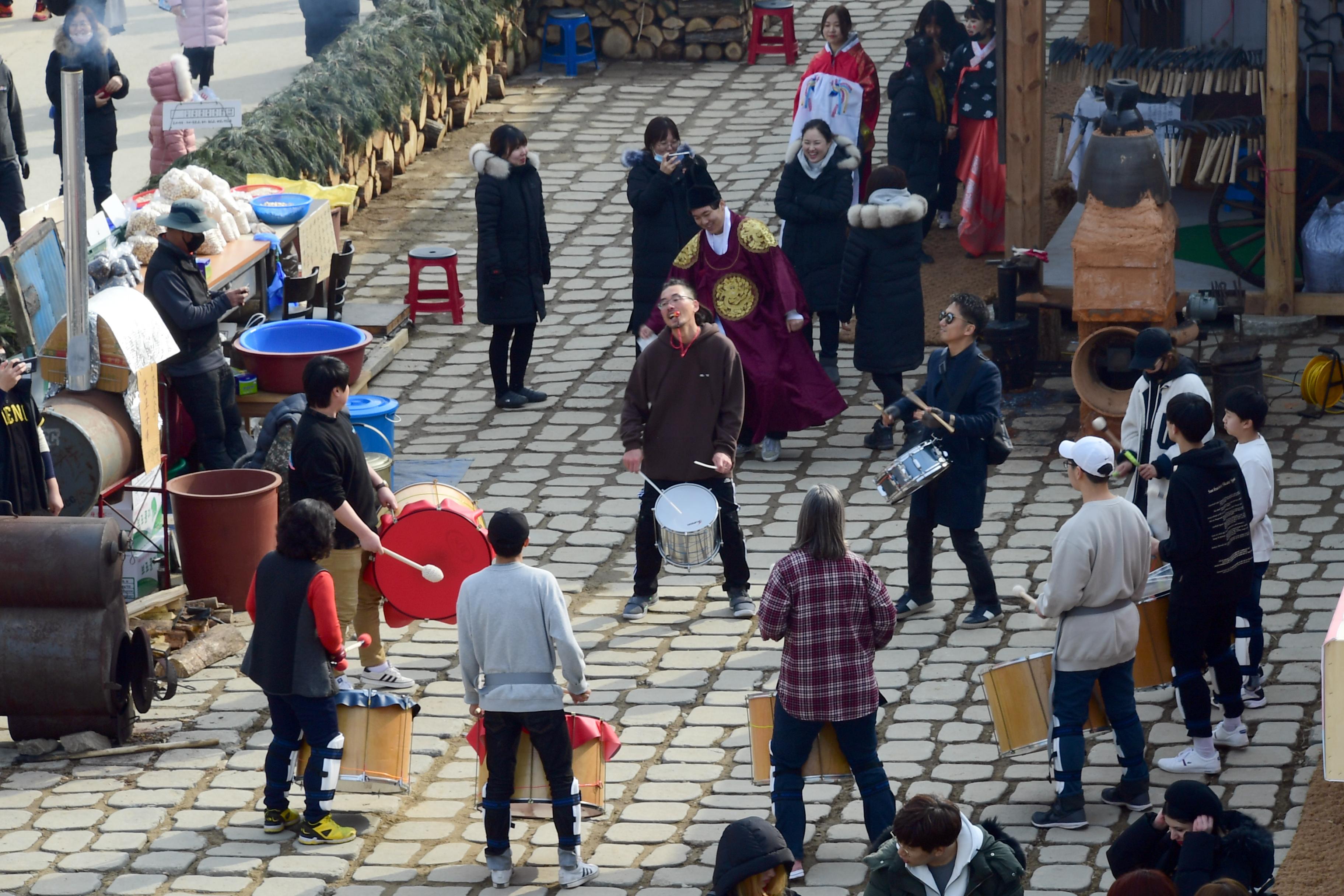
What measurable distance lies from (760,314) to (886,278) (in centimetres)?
76

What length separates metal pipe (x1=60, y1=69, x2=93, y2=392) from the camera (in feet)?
26.9

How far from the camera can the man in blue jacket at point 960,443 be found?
8641 mm

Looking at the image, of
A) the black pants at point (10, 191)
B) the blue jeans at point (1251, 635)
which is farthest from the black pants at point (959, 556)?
the black pants at point (10, 191)

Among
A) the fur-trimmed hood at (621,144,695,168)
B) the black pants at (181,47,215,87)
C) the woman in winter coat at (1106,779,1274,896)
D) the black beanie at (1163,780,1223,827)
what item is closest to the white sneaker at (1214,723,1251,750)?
the woman in winter coat at (1106,779,1274,896)

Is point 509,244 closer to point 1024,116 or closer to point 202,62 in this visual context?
point 1024,116

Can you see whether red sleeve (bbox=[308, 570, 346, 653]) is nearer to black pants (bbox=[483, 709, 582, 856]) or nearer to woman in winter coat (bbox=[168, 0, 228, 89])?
black pants (bbox=[483, 709, 582, 856])

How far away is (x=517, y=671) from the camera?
6828 millimetres

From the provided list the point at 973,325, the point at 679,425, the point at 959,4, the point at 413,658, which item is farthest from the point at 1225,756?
the point at 959,4

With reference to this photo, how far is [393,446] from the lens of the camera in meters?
11.2

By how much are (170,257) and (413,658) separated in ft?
8.32

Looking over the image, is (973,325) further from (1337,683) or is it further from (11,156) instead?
(11,156)

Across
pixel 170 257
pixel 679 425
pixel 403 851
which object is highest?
pixel 170 257

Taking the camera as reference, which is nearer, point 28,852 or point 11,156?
→ point 28,852

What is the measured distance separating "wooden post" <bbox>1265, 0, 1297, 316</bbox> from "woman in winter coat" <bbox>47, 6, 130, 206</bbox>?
770 cm
